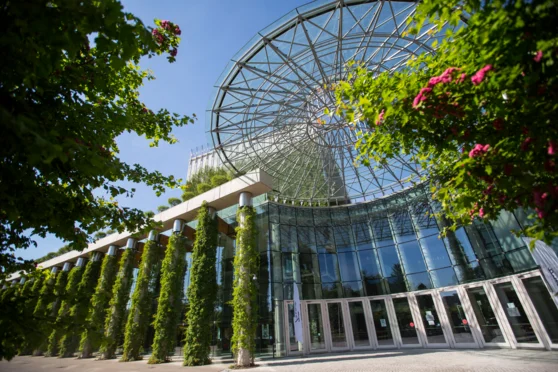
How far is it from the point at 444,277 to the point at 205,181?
26.4 meters

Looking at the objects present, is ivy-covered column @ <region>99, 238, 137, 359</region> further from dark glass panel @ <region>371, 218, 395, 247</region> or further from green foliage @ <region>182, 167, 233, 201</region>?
dark glass panel @ <region>371, 218, 395, 247</region>

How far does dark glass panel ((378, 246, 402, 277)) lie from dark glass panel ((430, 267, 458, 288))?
2.17m

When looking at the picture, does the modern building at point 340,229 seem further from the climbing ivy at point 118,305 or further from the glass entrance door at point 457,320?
the climbing ivy at point 118,305

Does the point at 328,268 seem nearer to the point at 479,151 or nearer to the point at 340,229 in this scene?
the point at 340,229

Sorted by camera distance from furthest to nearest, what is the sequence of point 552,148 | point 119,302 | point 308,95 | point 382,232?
point 382,232, point 119,302, point 308,95, point 552,148

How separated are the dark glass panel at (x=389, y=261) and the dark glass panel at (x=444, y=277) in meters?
2.17

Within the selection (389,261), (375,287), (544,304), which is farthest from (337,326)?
(544,304)

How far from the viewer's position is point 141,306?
1579 centimetres

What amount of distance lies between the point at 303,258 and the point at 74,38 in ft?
60.5

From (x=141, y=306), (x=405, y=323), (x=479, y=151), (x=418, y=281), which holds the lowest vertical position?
(x=405, y=323)

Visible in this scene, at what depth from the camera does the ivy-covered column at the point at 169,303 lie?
44.6 ft

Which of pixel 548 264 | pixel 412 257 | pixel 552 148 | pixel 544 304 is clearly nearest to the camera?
pixel 552 148

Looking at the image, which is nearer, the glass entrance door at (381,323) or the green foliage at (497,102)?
the green foliage at (497,102)

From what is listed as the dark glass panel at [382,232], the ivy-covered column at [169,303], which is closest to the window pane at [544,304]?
the dark glass panel at [382,232]
